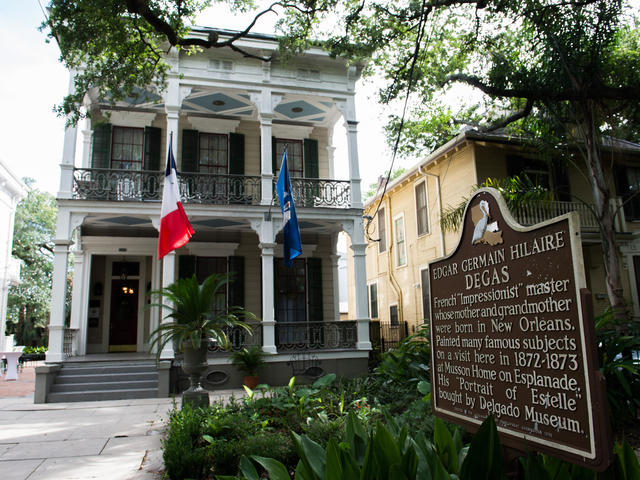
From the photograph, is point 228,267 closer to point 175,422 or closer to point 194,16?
point 194,16

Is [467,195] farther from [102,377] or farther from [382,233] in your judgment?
[102,377]

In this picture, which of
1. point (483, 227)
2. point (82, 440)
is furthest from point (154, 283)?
point (483, 227)

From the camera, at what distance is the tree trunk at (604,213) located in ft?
31.9

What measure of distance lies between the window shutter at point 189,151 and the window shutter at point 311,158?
11.1 feet

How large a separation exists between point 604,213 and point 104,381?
456 inches

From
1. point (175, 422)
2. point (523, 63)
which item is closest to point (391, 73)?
point (523, 63)

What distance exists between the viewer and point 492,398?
2.81 metres

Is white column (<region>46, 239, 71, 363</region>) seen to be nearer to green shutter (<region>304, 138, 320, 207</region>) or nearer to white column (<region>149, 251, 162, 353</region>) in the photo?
white column (<region>149, 251, 162, 353</region>)

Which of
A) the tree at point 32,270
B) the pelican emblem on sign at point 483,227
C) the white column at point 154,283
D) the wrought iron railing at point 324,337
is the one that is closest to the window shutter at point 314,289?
the wrought iron railing at point 324,337

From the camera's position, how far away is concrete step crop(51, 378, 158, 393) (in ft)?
34.1

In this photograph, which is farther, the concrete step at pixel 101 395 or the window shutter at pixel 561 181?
the window shutter at pixel 561 181

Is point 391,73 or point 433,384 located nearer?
point 433,384

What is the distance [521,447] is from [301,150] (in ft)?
44.5

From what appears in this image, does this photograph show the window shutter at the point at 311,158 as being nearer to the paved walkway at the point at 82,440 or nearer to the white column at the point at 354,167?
the white column at the point at 354,167
